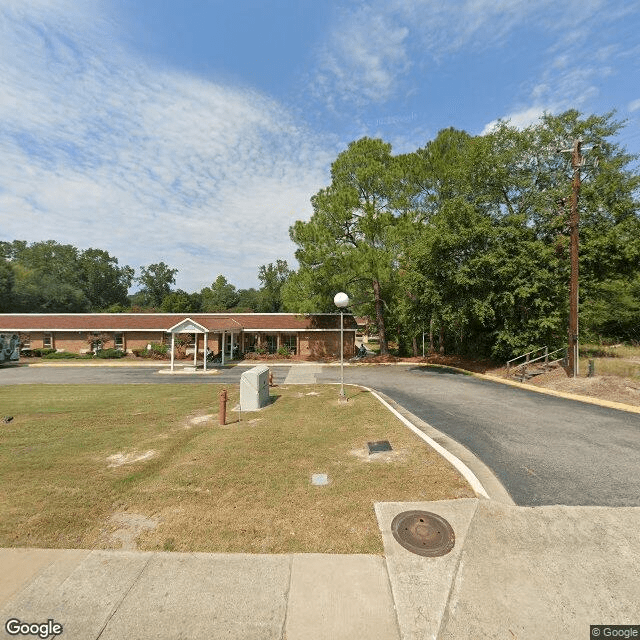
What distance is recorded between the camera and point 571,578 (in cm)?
362

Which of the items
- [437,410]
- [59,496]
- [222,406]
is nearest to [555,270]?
[437,410]

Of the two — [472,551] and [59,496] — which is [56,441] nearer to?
[59,496]

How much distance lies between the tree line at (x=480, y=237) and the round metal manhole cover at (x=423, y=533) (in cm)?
1606

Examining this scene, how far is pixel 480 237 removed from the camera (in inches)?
780

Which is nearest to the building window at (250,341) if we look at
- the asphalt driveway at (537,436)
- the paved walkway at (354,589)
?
the asphalt driveway at (537,436)

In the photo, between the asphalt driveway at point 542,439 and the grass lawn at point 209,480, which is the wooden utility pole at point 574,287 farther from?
the grass lawn at point 209,480

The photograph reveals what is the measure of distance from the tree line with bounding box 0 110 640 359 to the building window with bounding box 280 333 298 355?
595cm

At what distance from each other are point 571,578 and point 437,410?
7.62m

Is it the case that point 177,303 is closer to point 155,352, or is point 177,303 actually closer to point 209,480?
point 155,352

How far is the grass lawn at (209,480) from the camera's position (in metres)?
4.40

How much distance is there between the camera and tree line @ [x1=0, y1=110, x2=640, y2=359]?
18.5 metres

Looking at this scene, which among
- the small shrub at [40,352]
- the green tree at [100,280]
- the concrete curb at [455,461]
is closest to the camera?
the concrete curb at [455,461]

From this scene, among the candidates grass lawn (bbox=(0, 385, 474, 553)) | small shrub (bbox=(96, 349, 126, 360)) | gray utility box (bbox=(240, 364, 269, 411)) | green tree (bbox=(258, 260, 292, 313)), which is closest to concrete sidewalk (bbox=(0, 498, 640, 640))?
grass lawn (bbox=(0, 385, 474, 553))

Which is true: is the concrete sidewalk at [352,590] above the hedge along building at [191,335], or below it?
below
